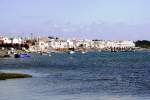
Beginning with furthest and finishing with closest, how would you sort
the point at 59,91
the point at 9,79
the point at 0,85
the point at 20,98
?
the point at 9,79
the point at 0,85
the point at 59,91
the point at 20,98

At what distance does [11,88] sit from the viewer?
173ft

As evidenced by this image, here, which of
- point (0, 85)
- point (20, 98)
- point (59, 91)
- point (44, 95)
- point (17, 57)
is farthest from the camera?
point (17, 57)

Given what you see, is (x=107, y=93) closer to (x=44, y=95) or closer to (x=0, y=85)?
(x=44, y=95)

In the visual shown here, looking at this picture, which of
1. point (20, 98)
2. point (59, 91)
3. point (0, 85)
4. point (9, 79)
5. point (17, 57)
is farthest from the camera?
point (17, 57)

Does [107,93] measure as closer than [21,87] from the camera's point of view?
Yes

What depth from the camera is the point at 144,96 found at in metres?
45.6

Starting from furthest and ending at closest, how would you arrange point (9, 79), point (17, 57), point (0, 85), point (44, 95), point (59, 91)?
point (17, 57), point (9, 79), point (0, 85), point (59, 91), point (44, 95)

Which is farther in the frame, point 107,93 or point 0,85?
point 0,85

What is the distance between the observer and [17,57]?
195250 millimetres

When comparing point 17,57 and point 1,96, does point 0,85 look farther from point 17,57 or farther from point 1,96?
point 17,57

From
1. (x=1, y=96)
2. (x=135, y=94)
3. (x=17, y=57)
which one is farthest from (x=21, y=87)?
(x=17, y=57)

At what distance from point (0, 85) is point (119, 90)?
13.3 m

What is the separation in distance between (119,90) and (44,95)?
9381 millimetres

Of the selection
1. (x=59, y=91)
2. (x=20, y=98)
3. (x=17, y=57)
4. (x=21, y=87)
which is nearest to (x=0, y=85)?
(x=21, y=87)
